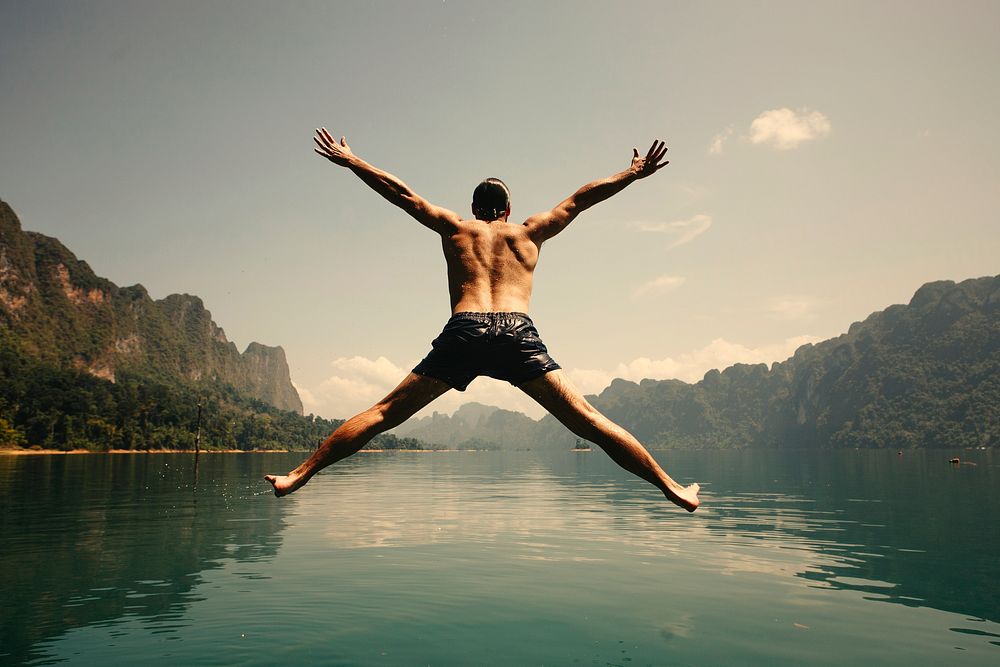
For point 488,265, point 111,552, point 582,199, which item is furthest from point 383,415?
point 111,552

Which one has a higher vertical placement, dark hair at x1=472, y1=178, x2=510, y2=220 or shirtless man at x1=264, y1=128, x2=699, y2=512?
dark hair at x1=472, y1=178, x2=510, y2=220

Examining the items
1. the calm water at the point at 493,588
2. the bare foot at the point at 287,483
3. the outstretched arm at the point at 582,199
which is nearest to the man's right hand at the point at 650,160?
the outstretched arm at the point at 582,199

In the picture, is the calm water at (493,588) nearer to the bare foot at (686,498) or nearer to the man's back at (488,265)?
the bare foot at (686,498)

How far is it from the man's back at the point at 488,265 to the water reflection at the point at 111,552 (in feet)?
36.2

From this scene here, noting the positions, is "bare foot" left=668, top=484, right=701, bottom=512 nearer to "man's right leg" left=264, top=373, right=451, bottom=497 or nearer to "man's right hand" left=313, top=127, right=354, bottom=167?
"man's right leg" left=264, top=373, right=451, bottom=497

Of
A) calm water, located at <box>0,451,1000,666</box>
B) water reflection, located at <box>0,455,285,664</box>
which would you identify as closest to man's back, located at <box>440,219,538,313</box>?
calm water, located at <box>0,451,1000,666</box>

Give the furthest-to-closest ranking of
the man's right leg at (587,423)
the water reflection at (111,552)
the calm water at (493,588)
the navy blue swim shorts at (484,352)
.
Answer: the water reflection at (111,552), the calm water at (493,588), the man's right leg at (587,423), the navy blue swim shorts at (484,352)

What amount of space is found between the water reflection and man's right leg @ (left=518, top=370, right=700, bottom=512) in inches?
434

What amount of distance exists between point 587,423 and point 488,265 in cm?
159

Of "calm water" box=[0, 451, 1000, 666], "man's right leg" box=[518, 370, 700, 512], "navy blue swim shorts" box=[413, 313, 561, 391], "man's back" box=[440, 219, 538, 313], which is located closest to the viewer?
"navy blue swim shorts" box=[413, 313, 561, 391]

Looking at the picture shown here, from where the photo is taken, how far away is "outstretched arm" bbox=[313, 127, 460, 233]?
5.36 m

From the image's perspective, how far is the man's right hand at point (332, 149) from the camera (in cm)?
544

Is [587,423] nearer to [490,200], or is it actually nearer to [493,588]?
[490,200]

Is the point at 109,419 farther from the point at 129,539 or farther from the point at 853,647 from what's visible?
the point at 853,647
